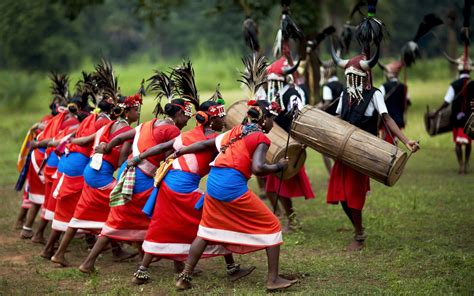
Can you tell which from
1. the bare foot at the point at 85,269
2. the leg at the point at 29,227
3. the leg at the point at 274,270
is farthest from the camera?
the leg at the point at 29,227

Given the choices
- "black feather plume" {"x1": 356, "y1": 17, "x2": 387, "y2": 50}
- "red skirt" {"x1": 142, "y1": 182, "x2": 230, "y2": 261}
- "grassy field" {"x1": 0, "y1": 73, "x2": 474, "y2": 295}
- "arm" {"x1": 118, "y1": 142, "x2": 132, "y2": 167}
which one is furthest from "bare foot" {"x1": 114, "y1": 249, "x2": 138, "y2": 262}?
"black feather plume" {"x1": 356, "y1": 17, "x2": 387, "y2": 50}

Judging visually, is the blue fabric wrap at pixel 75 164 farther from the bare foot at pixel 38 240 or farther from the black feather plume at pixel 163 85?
the bare foot at pixel 38 240

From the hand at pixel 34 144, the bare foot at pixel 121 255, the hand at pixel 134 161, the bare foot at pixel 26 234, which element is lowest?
the bare foot at pixel 26 234

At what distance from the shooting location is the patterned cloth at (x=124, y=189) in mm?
7320

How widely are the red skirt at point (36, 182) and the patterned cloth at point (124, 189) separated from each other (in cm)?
291

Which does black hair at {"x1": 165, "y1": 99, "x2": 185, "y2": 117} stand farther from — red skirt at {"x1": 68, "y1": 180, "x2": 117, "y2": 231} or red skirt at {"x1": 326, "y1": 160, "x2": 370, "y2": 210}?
red skirt at {"x1": 326, "y1": 160, "x2": 370, "y2": 210}

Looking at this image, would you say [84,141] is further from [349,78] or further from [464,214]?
[464,214]

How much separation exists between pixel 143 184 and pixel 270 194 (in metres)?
2.60

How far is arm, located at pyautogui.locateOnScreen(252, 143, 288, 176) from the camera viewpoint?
21.2 feet

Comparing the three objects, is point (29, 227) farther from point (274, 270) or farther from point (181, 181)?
point (274, 270)

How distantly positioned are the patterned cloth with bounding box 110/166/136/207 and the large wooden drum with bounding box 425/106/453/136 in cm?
706

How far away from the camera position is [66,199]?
844 cm

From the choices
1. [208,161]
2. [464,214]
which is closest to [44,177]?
[208,161]

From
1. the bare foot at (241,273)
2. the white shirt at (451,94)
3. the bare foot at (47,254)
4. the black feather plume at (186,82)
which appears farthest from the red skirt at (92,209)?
the white shirt at (451,94)
